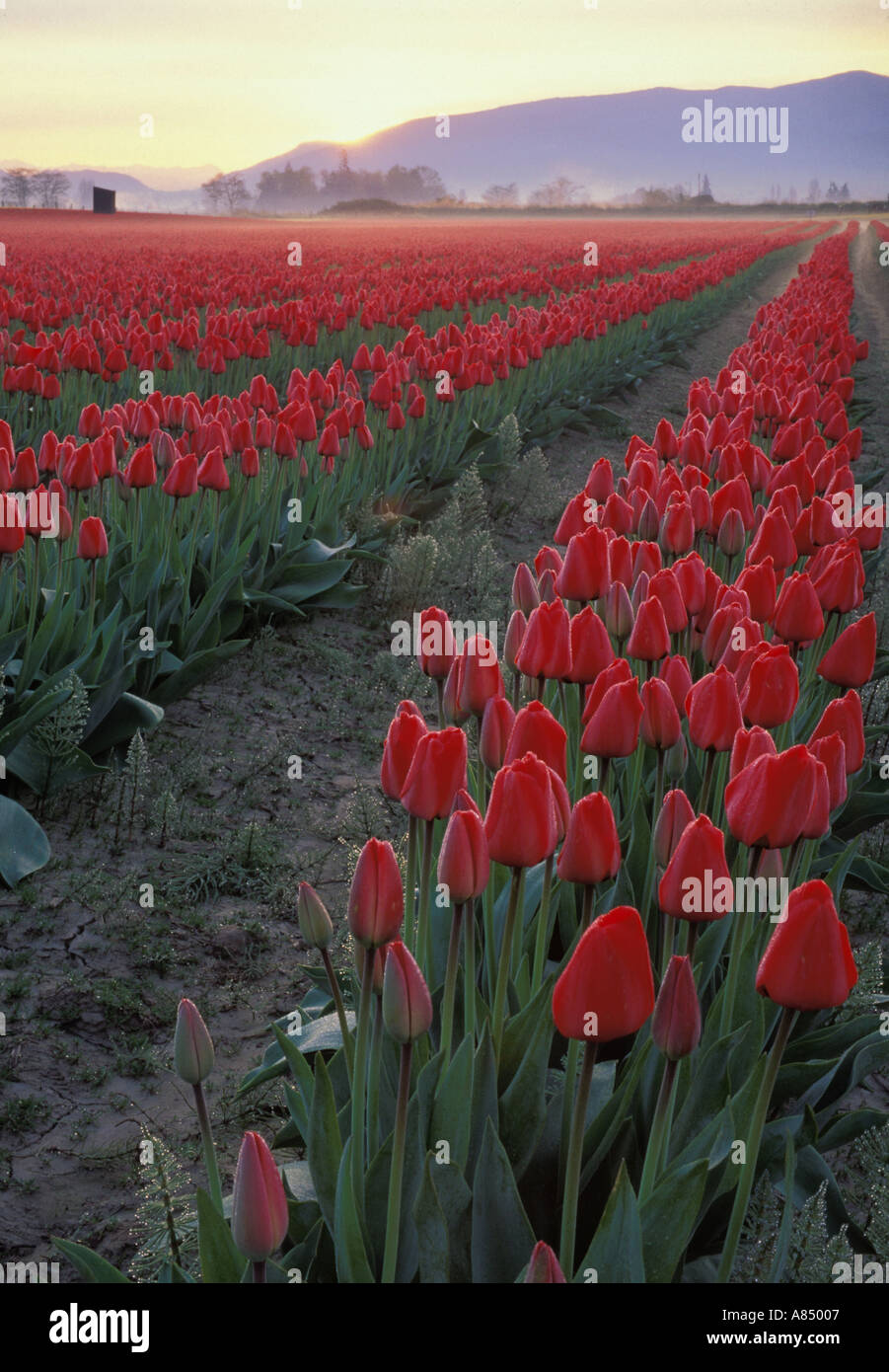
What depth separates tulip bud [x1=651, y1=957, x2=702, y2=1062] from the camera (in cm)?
157

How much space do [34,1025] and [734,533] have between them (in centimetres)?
277

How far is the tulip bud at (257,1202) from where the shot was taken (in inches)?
56.5

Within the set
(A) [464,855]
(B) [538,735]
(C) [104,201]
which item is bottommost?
(A) [464,855]

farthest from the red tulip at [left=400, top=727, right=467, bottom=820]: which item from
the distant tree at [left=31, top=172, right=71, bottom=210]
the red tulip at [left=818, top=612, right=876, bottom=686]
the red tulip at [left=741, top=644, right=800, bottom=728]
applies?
the distant tree at [left=31, top=172, right=71, bottom=210]

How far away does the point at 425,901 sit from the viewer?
208cm

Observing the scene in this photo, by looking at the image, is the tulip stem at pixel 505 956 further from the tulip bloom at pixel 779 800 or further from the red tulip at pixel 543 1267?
the red tulip at pixel 543 1267

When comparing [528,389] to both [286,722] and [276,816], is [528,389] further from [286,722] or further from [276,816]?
[276,816]

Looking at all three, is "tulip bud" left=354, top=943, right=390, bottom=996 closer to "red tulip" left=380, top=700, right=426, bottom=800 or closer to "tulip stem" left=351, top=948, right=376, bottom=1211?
"tulip stem" left=351, top=948, right=376, bottom=1211

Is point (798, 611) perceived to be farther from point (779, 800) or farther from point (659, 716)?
point (779, 800)

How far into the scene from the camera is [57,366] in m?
6.99

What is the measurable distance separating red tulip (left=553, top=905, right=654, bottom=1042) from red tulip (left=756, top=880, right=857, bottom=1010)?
0.60 feet

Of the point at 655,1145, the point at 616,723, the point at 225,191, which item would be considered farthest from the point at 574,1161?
the point at 225,191

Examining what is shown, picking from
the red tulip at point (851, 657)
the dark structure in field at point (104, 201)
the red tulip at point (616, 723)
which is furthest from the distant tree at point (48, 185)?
the red tulip at point (616, 723)

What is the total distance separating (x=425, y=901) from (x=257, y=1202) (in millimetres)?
721
